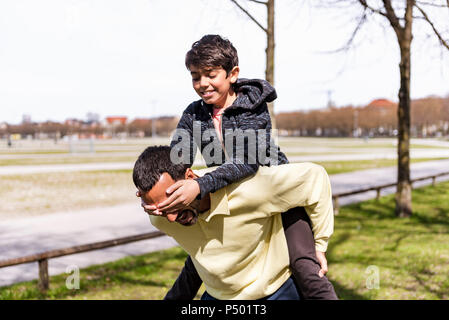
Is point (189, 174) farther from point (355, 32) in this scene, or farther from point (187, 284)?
point (355, 32)

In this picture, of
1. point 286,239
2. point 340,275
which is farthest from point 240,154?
point 340,275

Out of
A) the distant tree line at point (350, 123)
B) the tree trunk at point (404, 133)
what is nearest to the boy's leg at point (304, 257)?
the tree trunk at point (404, 133)

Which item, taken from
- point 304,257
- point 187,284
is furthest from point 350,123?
point 304,257

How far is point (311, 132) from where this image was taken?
9925 cm

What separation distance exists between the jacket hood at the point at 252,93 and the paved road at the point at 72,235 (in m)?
5.93

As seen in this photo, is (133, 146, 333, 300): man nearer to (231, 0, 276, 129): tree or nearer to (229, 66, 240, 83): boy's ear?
(229, 66, 240, 83): boy's ear

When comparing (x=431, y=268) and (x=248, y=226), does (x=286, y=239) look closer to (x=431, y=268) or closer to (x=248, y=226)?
(x=248, y=226)

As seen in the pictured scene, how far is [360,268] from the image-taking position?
694 cm

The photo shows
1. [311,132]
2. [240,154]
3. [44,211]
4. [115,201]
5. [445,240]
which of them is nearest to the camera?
[240,154]

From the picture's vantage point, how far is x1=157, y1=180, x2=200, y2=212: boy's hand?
52.8 inches

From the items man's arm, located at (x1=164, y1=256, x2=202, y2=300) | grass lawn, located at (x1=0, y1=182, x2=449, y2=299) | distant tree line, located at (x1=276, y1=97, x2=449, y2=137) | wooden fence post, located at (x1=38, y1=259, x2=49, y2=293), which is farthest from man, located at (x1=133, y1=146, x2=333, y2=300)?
distant tree line, located at (x1=276, y1=97, x2=449, y2=137)

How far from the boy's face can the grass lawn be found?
10.8ft

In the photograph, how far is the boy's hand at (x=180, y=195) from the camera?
1.34 metres

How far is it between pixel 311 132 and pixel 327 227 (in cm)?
9962
